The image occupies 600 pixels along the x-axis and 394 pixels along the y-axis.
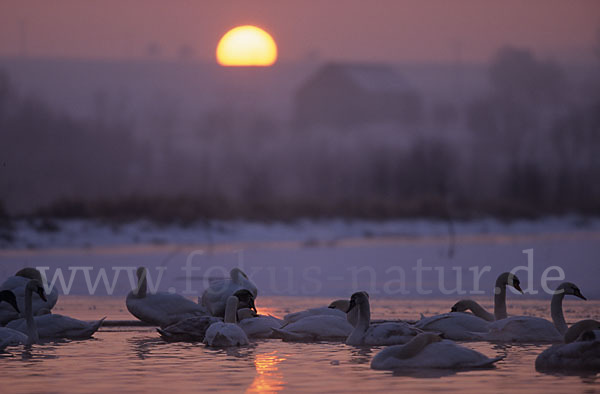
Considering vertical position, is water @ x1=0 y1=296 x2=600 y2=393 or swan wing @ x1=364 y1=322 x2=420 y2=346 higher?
swan wing @ x1=364 y1=322 x2=420 y2=346

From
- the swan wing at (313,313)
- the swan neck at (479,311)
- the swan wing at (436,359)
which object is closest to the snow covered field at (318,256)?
the swan neck at (479,311)

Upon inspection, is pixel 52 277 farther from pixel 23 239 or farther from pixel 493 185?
pixel 493 185

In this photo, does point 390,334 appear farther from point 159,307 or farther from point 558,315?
point 159,307

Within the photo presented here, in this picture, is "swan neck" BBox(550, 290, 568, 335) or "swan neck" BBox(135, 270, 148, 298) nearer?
"swan neck" BBox(550, 290, 568, 335)

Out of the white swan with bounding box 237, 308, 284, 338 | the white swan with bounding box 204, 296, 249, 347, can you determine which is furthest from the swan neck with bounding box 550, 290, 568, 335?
the white swan with bounding box 204, 296, 249, 347

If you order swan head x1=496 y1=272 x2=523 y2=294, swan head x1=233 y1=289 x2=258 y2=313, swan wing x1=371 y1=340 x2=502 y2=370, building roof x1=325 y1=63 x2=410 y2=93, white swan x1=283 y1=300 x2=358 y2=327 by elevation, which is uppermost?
building roof x1=325 y1=63 x2=410 y2=93

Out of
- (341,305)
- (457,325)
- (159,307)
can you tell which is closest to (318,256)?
(341,305)

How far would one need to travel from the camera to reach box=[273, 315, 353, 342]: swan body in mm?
10219

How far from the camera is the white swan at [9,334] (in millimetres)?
9523

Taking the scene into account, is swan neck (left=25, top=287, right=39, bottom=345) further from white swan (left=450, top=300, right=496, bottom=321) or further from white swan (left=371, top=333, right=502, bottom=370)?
white swan (left=450, top=300, right=496, bottom=321)

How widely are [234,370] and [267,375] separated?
0.37 m

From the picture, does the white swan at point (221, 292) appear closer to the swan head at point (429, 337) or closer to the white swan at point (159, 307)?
the white swan at point (159, 307)

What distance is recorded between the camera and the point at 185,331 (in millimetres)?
10297

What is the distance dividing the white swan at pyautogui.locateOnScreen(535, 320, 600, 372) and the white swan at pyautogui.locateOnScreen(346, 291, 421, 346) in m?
1.51
